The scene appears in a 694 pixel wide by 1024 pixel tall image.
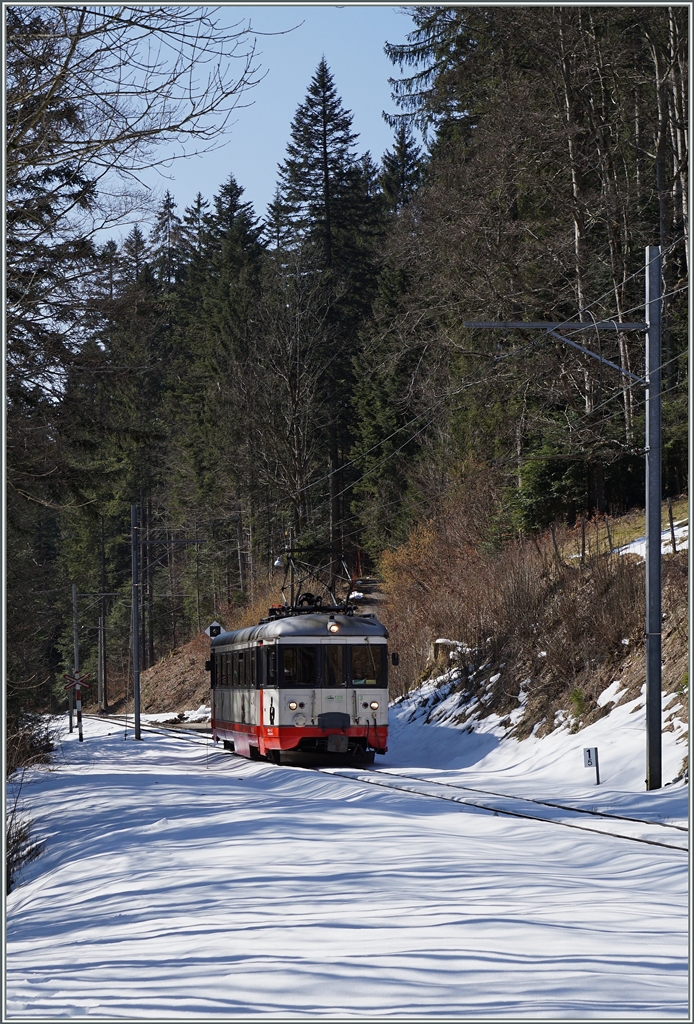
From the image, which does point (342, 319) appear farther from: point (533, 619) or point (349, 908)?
point (349, 908)

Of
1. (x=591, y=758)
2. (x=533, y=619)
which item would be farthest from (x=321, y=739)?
(x=591, y=758)

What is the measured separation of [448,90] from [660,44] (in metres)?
8.23

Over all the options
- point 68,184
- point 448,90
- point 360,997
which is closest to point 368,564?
point 448,90

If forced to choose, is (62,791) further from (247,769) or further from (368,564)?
(368,564)

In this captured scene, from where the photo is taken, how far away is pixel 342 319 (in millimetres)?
56375

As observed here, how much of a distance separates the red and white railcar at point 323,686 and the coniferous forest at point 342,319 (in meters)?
1.84

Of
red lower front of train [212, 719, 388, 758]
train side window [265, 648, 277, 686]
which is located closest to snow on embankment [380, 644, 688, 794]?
red lower front of train [212, 719, 388, 758]

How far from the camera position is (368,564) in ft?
178

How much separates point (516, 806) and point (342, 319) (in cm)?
4290

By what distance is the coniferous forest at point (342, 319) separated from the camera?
490 inches

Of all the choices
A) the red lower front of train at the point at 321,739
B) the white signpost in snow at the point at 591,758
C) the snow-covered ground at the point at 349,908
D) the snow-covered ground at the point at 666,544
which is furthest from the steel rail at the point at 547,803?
the snow-covered ground at the point at 666,544

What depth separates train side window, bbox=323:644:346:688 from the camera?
23062 mm

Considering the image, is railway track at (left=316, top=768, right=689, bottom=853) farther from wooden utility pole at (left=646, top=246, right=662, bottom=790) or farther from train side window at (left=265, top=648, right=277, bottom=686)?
train side window at (left=265, top=648, right=277, bottom=686)

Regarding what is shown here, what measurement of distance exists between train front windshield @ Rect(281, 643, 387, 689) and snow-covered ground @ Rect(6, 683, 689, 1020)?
4.36m
